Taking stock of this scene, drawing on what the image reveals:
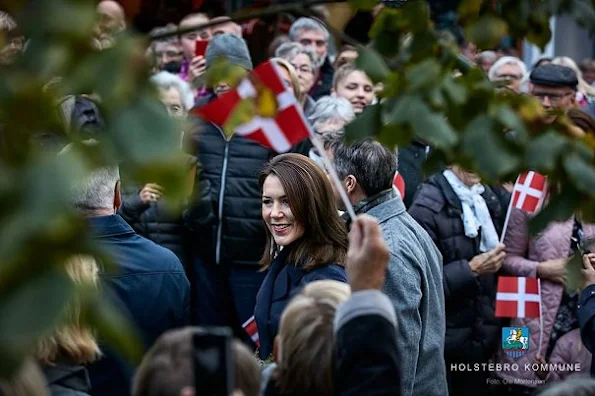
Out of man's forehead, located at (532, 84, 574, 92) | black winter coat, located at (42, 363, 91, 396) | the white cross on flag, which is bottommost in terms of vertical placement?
the white cross on flag

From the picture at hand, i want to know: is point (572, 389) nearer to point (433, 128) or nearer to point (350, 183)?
point (433, 128)

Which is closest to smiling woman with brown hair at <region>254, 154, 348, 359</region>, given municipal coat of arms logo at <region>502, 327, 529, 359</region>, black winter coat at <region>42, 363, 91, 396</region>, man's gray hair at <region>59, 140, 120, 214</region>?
man's gray hair at <region>59, 140, 120, 214</region>

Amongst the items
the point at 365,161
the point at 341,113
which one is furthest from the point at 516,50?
the point at 365,161

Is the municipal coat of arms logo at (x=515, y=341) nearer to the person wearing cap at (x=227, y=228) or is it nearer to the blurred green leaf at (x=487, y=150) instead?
the person wearing cap at (x=227, y=228)

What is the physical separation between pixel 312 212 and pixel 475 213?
7.33ft

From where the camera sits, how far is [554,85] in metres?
8.23

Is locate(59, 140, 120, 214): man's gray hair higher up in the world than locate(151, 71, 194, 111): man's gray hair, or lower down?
higher up

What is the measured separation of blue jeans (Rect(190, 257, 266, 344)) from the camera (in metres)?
7.60

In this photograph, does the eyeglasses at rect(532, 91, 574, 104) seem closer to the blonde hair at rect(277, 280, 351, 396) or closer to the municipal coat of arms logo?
the municipal coat of arms logo

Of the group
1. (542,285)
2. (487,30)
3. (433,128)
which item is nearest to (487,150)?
(433,128)

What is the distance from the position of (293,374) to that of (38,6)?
4.56ft

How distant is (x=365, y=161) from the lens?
5219 millimetres

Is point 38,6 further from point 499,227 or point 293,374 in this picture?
point 499,227

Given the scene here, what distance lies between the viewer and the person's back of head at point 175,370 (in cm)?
271
